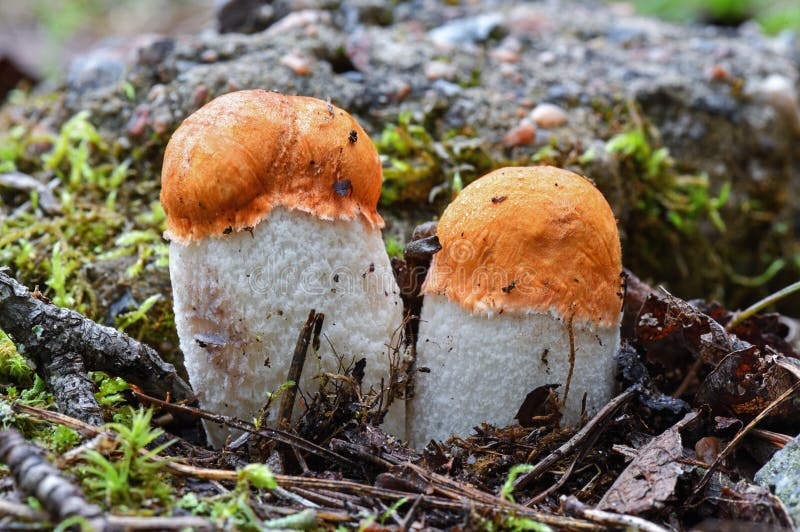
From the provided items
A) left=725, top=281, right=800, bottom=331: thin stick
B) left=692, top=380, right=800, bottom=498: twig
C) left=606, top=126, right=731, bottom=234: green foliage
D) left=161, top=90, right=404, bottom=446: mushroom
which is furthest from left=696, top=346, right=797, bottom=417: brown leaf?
left=606, top=126, right=731, bottom=234: green foliage

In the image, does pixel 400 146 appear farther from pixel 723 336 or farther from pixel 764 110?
pixel 764 110

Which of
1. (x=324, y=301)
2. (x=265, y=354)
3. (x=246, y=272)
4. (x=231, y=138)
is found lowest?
(x=265, y=354)

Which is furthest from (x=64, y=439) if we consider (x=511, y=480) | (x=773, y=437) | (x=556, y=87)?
(x=556, y=87)

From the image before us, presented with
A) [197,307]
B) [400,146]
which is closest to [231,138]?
[197,307]

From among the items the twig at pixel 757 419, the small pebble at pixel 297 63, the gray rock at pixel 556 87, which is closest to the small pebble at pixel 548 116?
the gray rock at pixel 556 87

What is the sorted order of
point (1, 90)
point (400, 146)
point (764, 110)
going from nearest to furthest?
point (400, 146) → point (764, 110) → point (1, 90)

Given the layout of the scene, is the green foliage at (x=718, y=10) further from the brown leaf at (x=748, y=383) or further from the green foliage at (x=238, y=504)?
the green foliage at (x=238, y=504)
